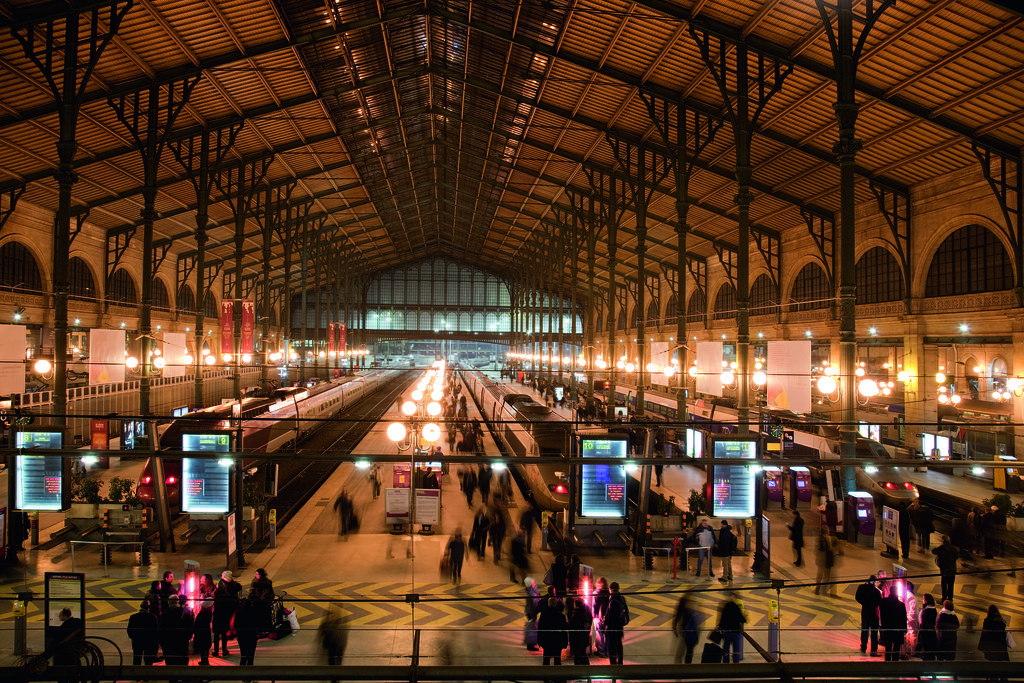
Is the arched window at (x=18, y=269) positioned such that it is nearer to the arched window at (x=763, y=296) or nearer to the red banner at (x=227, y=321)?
the red banner at (x=227, y=321)

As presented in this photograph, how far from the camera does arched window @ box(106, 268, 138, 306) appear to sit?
38.9 m

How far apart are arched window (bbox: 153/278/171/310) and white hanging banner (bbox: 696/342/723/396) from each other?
36.6m

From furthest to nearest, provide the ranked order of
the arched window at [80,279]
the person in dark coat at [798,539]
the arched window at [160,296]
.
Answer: the arched window at [160,296]
the arched window at [80,279]
the person in dark coat at [798,539]

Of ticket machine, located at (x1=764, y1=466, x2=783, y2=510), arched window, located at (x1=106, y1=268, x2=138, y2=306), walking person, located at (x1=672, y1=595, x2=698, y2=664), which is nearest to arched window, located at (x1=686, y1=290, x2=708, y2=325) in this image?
ticket machine, located at (x1=764, y1=466, x2=783, y2=510)

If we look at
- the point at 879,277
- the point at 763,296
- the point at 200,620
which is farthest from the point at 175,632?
the point at 763,296

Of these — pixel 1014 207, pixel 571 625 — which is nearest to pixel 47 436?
pixel 571 625

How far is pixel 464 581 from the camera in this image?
1412 cm

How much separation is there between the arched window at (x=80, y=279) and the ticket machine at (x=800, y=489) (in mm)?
36148

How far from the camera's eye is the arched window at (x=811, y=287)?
33.4 metres

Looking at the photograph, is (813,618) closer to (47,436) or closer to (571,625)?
(571,625)

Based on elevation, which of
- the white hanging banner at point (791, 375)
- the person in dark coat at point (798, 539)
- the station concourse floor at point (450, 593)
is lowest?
the station concourse floor at point (450, 593)

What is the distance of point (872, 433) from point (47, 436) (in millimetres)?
29298

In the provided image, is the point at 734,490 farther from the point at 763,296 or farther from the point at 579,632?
the point at 763,296

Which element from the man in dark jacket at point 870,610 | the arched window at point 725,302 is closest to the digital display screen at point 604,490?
the man in dark jacket at point 870,610
